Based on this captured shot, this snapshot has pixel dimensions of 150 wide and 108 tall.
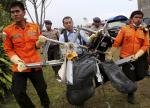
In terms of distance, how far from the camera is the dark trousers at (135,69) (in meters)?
7.55

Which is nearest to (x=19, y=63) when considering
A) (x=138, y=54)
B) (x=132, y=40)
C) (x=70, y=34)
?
(x=70, y=34)

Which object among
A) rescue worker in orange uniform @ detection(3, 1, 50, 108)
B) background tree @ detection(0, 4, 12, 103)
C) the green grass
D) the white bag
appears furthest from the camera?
background tree @ detection(0, 4, 12, 103)

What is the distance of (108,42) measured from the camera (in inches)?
279

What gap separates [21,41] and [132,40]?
222cm

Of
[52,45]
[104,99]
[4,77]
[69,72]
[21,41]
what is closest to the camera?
[69,72]

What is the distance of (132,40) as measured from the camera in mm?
7453

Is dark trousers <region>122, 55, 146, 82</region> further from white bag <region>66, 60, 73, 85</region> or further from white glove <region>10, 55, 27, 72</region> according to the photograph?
white glove <region>10, 55, 27, 72</region>

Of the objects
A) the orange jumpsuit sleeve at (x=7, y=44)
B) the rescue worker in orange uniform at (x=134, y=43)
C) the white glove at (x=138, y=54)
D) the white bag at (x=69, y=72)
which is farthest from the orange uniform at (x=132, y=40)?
the orange jumpsuit sleeve at (x=7, y=44)

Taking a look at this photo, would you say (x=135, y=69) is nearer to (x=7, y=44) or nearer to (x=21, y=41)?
(x=21, y=41)

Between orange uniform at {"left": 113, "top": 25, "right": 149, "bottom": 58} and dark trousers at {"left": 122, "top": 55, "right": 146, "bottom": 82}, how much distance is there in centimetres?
22

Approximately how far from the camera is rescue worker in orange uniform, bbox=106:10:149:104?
7422mm

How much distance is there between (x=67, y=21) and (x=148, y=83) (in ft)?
10.5

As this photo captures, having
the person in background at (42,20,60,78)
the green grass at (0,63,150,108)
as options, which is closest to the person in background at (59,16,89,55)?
the green grass at (0,63,150,108)

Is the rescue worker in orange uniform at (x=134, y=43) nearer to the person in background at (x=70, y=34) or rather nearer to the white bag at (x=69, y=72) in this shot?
the person in background at (x=70, y=34)
